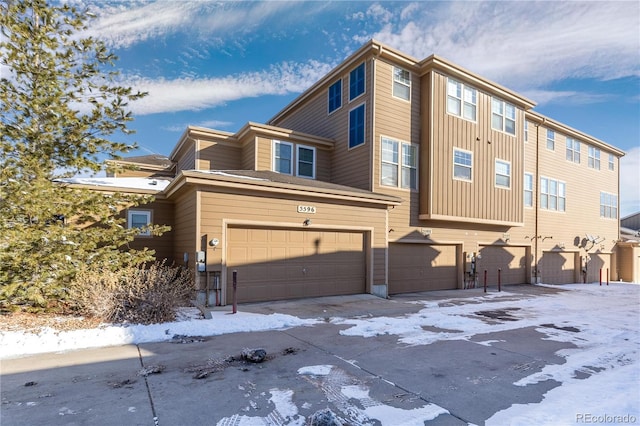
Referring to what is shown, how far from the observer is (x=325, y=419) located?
3.21m

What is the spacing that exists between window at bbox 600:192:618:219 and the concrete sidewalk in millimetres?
20936

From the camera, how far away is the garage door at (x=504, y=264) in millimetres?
15711

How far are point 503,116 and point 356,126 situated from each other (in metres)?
6.92

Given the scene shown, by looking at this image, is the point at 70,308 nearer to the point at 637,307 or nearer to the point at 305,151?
the point at 305,151

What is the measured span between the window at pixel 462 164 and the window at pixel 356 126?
373 centimetres

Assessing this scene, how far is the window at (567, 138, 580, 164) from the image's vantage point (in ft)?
66.3

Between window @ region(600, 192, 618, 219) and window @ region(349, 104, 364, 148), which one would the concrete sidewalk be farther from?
window @ region(600, 192, 618, 219)

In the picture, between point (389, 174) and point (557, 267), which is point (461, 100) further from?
point (557, 267)

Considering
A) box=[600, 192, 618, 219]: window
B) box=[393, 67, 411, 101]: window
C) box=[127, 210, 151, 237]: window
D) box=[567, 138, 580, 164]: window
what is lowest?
box=[127, 210, 151, 237]: window

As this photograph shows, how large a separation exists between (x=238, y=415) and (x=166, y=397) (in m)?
0.91

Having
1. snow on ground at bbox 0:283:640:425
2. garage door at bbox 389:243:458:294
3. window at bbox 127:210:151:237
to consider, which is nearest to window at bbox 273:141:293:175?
window at bbox 127:210:151:237

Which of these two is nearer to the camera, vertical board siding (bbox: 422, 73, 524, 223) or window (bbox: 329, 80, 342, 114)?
vertical board siding (bbox: 422, 73, 524, 223)

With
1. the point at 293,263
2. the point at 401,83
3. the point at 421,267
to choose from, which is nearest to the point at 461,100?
the point at 401,83

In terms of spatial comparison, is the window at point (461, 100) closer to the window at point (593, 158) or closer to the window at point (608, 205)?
the window at point (593, 158)
